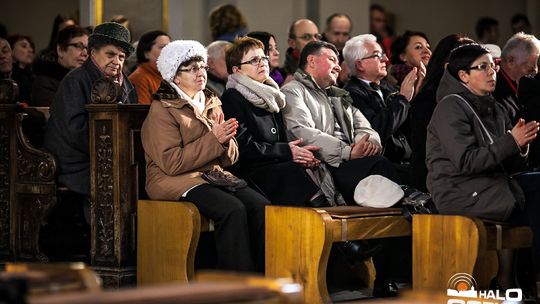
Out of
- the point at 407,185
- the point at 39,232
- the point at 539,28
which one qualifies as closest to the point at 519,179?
the point at 407,185

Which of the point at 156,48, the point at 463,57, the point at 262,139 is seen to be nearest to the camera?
the point at 463,57

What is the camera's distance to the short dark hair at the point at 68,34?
27.8 feet

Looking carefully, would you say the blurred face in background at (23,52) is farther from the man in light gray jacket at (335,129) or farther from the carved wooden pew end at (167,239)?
the carved wooden pew end at (167,239)

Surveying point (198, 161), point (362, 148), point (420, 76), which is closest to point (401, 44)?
point (420, 76)

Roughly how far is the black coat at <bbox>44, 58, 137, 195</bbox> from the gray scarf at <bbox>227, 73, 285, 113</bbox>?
78 cm

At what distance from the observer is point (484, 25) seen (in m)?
14.4

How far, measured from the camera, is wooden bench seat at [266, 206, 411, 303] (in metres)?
6.48

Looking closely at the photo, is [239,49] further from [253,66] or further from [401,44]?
[401,44]

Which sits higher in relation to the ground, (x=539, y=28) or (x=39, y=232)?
(x=539, y=28)

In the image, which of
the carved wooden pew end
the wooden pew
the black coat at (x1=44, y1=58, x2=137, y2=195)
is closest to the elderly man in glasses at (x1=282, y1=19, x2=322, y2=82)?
the black coat at (x1=44, y1=58, x2=137, y2=195)

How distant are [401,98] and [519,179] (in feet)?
4.94

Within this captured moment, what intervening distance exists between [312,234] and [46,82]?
274 cm

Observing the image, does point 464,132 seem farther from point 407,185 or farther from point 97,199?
point 97,199

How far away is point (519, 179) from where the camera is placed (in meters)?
6.60
